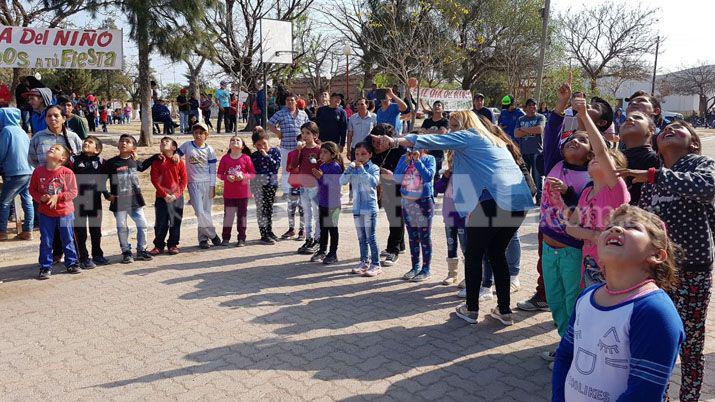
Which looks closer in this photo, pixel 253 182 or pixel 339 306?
pixel 339 306

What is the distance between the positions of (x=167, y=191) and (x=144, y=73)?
908cm

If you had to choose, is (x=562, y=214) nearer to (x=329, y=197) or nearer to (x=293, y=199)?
→ (x=329, y=197)

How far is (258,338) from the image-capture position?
4742 millimetres

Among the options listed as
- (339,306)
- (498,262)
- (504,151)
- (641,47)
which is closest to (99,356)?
(339,306)

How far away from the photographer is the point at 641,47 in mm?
43219

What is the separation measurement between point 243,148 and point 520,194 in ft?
15.8

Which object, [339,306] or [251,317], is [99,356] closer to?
[251,317]

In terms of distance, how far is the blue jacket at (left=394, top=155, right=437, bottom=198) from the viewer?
6.14 metres

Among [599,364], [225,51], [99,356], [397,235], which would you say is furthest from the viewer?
[225,51]

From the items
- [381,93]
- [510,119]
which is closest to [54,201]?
[510,119]

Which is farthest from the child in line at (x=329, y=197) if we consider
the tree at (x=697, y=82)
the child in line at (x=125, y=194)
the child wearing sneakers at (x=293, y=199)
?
the tree at (x=697, y=82)

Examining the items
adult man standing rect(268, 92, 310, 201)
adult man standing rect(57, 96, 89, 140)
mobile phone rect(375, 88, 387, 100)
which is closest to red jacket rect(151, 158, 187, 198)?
adult man standing rect(268, 92, 310, 201)

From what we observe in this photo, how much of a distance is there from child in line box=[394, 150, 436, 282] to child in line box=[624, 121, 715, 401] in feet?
9.71

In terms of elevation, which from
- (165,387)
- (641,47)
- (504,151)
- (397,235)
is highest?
(641,47)
